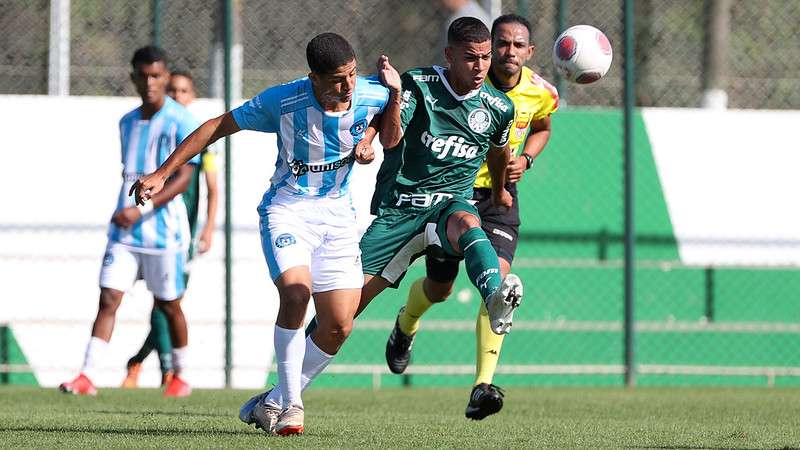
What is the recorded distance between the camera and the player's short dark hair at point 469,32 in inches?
306

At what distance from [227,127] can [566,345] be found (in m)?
6.68

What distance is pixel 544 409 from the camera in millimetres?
9797

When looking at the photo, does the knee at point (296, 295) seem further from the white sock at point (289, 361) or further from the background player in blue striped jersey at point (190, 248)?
the background player in blue striped jersey at point (190, 248)

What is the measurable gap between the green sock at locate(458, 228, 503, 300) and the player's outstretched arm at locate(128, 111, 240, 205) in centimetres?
129

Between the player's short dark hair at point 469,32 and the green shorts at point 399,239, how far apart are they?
86 centimetres

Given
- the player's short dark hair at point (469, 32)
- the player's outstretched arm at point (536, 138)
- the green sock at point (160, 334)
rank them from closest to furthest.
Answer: the player's short dark hair at point (469, 32), the player's outstretched arm at point (536, 138), the green sock at point (160, 334)

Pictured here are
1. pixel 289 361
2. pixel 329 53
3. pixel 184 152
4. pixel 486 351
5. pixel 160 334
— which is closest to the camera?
pixel 329 53

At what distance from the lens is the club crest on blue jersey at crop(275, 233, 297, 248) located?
7.05 meters

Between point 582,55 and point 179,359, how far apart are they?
3.88 meters

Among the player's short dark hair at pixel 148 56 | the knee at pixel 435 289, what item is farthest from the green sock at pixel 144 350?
the knee at pixel 435 289

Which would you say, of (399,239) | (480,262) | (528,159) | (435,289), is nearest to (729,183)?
(528,159)

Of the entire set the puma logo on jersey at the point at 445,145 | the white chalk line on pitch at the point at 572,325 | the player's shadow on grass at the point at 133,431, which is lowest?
the player's shadow on grass at the point at 133,431

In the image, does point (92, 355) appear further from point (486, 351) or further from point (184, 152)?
point (184, 152)

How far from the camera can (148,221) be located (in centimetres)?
1068
